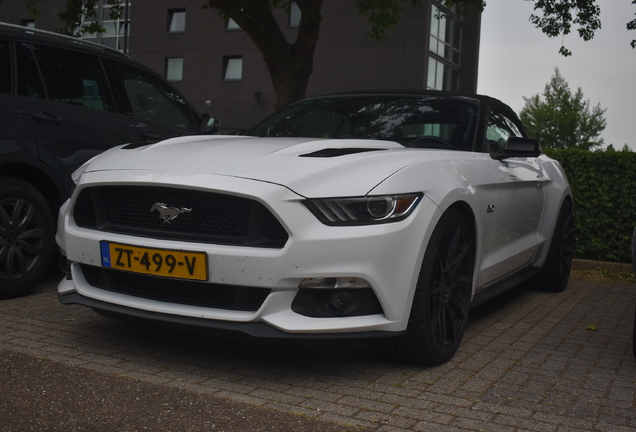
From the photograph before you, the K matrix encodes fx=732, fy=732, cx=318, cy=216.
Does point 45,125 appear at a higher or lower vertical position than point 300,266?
higher

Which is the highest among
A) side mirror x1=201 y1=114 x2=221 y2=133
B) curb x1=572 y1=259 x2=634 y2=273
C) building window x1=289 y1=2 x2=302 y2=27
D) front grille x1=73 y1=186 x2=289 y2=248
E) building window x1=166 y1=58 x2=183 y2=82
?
building window x1=289 y1=2 x2=302 y2=27

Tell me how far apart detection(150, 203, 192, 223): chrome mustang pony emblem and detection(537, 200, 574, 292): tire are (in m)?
3.77

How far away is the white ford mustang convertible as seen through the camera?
324 centimetres

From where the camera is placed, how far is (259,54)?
33.4 m

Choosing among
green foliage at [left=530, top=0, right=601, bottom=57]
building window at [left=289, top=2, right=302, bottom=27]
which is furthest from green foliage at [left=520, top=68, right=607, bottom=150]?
green foliage at [left=530, top=0, right=601, bottom=57]

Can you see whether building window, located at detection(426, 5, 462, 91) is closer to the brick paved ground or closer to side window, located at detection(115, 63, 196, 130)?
side window, located at detection(115, 63, 196, 130)

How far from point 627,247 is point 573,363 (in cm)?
460

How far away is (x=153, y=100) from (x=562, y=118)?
1947 inches

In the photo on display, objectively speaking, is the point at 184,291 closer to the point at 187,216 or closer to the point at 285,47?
the point at 187,216

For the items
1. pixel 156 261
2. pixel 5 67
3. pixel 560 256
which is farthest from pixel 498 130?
pixel 5 67

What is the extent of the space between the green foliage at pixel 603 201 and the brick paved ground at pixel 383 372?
348 centimetres

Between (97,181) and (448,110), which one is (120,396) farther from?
(448,110)

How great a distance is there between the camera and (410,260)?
11.2 ft

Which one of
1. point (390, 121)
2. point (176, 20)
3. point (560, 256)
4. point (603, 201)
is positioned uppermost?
point (176, 20)
